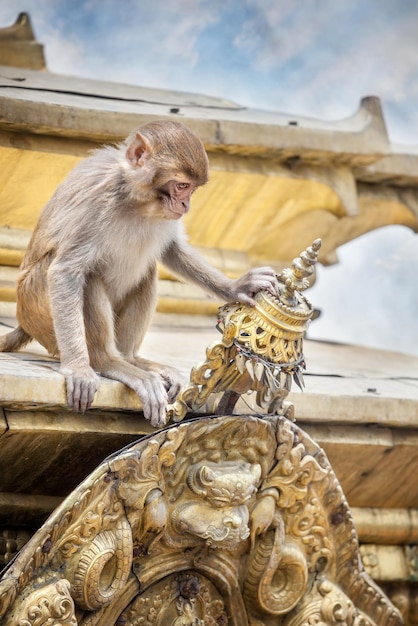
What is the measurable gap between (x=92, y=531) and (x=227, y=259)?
2.93 metres

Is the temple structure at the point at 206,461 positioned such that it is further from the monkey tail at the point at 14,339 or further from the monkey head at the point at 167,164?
the monkey head at the point at 167,164

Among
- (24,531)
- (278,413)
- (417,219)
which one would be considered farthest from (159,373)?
(417,219)

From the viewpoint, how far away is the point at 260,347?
208 inches

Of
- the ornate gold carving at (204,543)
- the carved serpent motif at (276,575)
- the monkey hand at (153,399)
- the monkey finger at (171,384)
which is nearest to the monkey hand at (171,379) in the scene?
the monkey finger at (171,384)

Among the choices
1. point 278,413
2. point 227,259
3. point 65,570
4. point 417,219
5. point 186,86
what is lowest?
point 65,570

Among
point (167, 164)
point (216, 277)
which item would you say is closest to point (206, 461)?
point (216, 277)

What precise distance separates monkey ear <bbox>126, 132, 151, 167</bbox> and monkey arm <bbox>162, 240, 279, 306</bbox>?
571mm

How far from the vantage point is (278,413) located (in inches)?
221

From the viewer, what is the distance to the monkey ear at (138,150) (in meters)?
5.44

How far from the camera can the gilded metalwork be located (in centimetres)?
529

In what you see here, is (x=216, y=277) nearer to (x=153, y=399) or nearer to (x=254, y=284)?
(x=254, y=284)

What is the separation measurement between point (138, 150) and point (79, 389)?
3.30 feet

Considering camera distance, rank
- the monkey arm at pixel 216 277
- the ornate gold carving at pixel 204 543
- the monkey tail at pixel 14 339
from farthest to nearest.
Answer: the monkey tail at pixel 14 339, the monkey arm at pixel 216 277, the ornate gold carving at pixel 204 543

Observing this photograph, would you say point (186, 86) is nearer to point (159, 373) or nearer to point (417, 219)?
point (417, 219)
